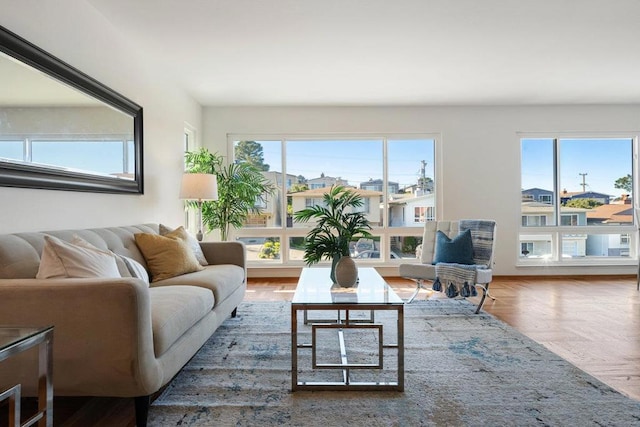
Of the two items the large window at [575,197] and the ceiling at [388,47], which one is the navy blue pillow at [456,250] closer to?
the ceiling at [388,47]

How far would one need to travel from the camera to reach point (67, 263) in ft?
6.15

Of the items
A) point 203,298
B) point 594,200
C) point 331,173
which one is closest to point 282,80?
point 331,173

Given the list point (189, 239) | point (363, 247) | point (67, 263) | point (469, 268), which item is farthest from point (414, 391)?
point (363, 247)

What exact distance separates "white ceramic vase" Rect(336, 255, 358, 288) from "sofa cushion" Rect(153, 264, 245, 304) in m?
0.85

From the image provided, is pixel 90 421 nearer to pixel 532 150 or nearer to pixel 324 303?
pixel 324 303

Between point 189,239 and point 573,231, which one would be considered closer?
point 189,239

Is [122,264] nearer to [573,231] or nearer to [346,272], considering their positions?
[346,272]

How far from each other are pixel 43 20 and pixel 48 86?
38 centimetres

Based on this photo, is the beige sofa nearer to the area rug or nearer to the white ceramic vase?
the area rug

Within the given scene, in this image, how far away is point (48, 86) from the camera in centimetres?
241

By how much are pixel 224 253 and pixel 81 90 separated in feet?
5.64

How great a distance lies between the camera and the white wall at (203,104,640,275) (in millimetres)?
5781

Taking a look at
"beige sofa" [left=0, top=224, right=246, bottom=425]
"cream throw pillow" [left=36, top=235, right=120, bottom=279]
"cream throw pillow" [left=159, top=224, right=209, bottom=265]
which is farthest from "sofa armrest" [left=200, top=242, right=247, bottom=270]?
"beige sofa" [left=0, top=224, right=246, bottom=425]

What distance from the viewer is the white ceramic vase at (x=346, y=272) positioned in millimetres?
2676
